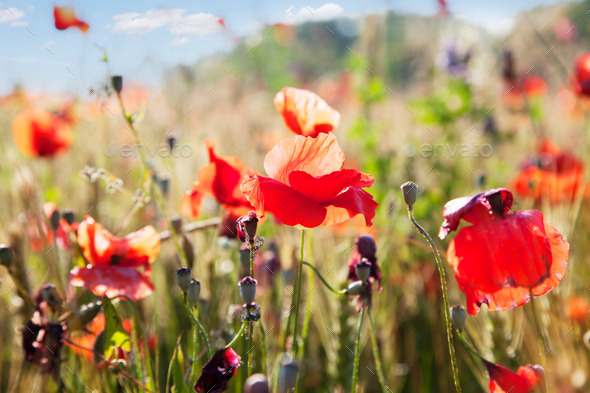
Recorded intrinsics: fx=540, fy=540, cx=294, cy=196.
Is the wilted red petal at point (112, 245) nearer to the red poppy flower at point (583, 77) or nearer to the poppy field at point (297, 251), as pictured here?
the poppy field at point (297, 251)

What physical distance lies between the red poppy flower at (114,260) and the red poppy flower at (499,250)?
1.24 ft

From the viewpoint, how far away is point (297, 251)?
968 millimetres

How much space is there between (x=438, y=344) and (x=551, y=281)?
759 mm

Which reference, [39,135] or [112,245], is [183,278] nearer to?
[112,245]

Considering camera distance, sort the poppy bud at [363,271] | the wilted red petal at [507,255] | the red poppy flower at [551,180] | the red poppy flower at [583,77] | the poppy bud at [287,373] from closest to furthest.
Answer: the poppy bud at [287,373] → the wilted red petal at [507,255] → the poppy bud at [363,271] → the red poppy flower at [551,180] → the red poppy flower at [583,77]

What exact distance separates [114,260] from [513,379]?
510mm

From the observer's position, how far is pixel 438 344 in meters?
1.27

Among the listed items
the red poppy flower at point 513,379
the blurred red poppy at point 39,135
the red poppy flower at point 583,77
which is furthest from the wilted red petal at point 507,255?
the blurred red poppy at point 39,135

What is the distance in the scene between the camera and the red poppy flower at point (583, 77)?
1.51m

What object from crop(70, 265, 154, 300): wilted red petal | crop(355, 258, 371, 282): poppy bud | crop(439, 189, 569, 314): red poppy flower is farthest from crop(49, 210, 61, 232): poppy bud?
crop(439, 189, 569, 314): red poppy flower

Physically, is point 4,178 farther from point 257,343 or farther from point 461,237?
point 461,237

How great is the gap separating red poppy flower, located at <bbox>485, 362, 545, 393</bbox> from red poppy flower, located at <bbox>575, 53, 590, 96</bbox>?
1.16 metres

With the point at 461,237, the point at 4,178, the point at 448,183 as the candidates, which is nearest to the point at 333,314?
the point at 461,237

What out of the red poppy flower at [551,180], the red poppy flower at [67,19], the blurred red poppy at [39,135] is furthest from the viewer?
the blurred red poppy at [39,135]
